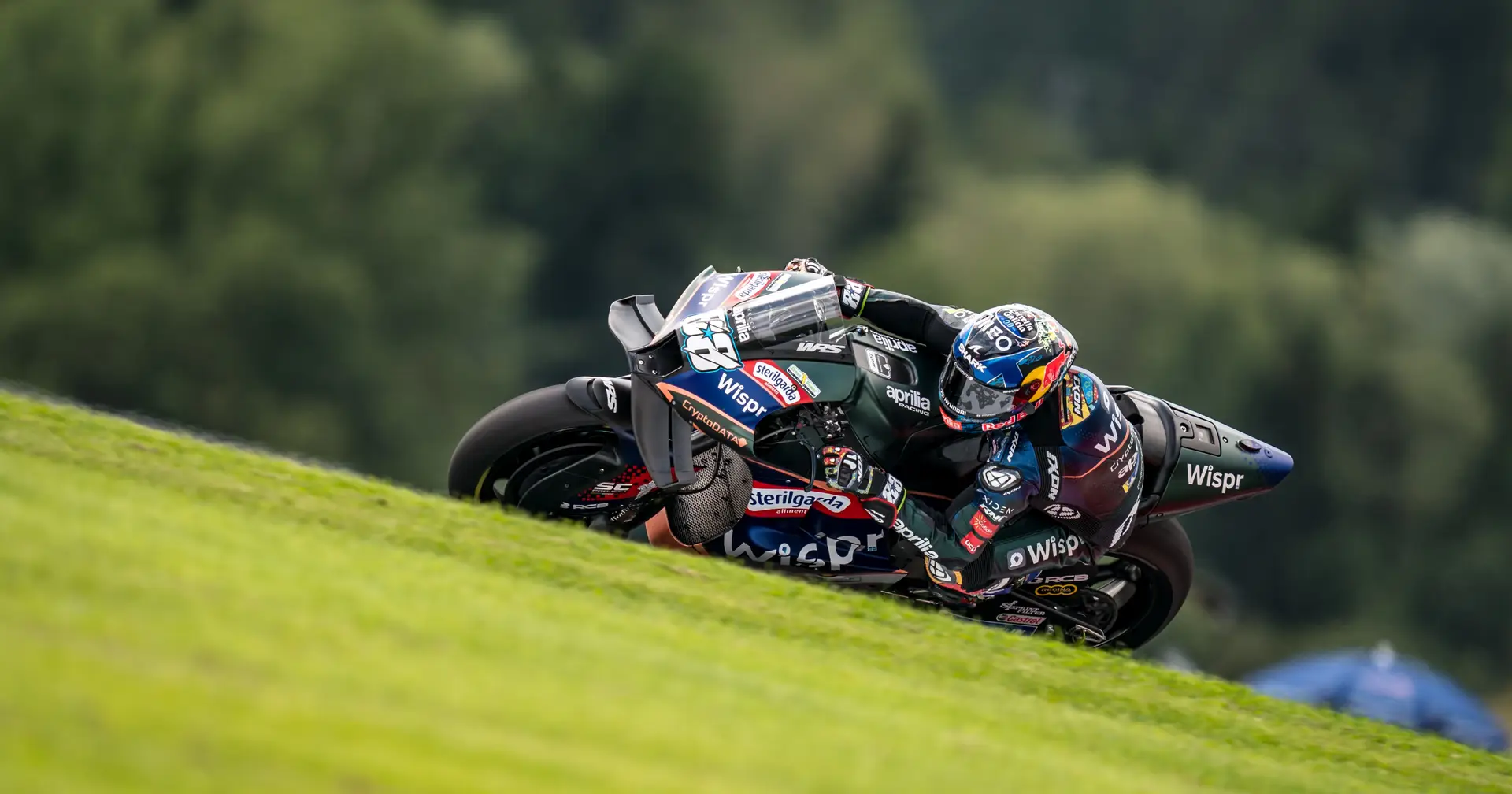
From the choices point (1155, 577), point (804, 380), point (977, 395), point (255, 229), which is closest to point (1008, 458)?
point (977, 395)

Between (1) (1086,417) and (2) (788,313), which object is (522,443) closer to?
(2) (788,313)

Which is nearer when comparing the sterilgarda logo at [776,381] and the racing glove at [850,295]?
the sterilgarda logo at [776,381]

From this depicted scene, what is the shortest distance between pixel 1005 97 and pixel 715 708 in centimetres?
7556

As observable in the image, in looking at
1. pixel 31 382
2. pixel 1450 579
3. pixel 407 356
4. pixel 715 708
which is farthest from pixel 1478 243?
pixel 715 708

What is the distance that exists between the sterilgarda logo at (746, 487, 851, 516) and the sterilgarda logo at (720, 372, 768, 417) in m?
0.69

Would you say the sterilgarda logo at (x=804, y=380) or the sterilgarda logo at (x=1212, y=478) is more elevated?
the sterilgarda logo at (x=1212, y=478)

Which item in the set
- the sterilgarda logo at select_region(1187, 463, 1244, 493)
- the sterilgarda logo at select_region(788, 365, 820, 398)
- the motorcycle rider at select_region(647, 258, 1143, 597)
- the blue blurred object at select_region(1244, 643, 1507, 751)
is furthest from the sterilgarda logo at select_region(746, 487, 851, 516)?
the blue blurred object at select_region(1244, 643, 1507, 751)

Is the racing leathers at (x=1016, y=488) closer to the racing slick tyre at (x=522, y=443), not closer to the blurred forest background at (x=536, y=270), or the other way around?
the racing slick tyre at (x=522, y=443)

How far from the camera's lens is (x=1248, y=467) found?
8.52m

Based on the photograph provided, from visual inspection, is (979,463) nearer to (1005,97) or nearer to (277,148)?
(277,148)

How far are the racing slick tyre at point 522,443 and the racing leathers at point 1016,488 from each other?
122 cm

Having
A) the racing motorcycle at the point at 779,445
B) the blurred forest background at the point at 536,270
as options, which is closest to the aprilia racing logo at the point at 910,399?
the racing motorcycle at the point at 779,445

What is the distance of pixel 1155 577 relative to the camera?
29.0ft

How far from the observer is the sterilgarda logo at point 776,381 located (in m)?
7.50
